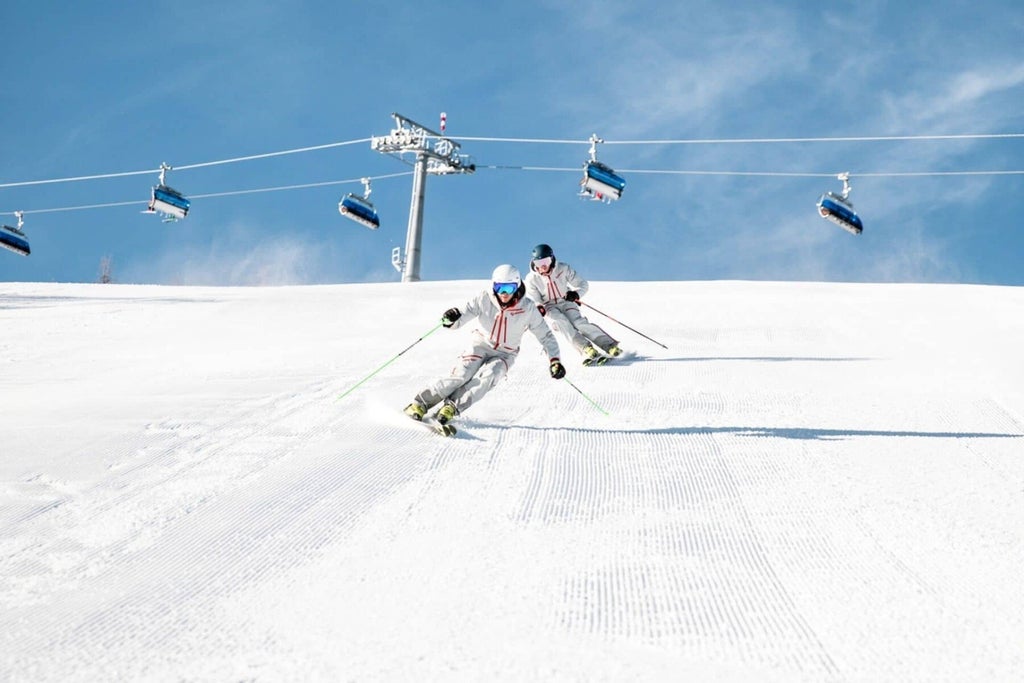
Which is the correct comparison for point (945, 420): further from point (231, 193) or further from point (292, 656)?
point (231, 193)

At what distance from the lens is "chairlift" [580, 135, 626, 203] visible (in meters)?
19.5

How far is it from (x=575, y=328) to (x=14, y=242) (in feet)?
88.8

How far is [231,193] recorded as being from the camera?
39.6 meters

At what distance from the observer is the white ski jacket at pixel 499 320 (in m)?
6.39

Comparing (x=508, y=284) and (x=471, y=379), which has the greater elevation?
(x=508, y=284)

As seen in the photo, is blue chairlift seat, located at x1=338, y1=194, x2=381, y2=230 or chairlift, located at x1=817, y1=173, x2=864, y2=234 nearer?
chairlift, located at x1=817, y1=173, x2=864, y2=234

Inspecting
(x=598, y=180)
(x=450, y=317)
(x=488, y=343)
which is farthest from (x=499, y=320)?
(x=598, y=180)

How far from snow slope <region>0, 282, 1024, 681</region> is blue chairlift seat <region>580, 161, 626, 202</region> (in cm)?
1123

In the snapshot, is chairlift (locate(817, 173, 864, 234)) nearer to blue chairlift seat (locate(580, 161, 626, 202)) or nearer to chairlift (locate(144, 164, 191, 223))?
blue chairlift seat (locate(580, 161, 626, 202))

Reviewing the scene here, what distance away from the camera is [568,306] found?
9.53 meters

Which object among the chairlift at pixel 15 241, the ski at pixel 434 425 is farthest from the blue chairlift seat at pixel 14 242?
the ski at pixel 434 425

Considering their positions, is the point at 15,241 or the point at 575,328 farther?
the point at 15,241

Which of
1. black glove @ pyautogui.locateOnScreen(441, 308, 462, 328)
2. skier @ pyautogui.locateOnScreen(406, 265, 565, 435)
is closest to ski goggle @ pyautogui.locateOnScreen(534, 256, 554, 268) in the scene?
skier @ pyautogui.locateOnScreen(406, 265, 565, 435)

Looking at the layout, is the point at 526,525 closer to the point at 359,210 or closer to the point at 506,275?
the point at 506,275
